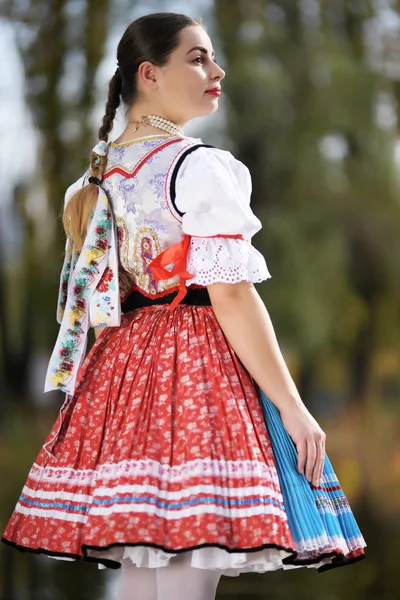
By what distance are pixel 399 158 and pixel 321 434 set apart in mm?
6001

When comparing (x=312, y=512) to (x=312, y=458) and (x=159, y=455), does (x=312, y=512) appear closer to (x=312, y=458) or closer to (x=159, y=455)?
(x=312, y=458)

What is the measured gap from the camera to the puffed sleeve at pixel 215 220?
118cm

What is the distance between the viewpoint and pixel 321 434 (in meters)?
1.19

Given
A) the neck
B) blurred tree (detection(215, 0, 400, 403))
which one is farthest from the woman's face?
blurred tree (detection(215, 0, 400, 403))

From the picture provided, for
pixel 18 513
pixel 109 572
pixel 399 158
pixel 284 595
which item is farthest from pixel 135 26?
pixel 399 158

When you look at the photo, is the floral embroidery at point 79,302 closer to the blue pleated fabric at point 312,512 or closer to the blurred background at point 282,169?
the blue pleated fabric at point 312,512

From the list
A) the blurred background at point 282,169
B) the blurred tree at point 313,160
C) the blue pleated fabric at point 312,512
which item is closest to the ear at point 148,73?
the blue pleated fabric at point 312,512

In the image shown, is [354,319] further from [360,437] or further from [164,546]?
[164,546]

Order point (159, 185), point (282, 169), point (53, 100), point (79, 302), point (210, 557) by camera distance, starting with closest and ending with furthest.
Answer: point (210, 557)
point (159, 185)
point (79, 302)
point (53, 100)
point (282, 169)

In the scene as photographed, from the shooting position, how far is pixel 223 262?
1.18 meters

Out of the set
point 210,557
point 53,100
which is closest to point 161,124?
point 210,557

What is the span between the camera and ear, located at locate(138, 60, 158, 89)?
1.32 meters

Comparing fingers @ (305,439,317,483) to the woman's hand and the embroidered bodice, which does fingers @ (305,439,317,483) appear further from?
the embroidered bodice

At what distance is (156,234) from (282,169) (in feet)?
17.7
